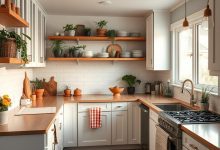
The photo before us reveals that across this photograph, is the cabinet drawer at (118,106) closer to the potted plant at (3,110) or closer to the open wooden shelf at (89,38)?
the open wooden shelf at (89,38)

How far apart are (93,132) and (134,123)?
697 millimetres

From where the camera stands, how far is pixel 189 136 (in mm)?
2121

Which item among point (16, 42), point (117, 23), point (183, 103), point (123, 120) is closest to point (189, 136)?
point (183, 103)

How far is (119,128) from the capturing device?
4066 mm

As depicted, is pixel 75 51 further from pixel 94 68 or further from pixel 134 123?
pixel 134 123

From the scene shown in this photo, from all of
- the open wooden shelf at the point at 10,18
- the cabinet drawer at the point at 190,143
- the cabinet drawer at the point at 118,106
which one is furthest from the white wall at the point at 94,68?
the cabinet drawer at the point at 190,143

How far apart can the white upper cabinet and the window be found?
0.77m

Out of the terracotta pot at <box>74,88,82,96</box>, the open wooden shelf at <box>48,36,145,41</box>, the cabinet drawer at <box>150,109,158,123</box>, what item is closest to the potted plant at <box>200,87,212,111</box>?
the cabinet drawer at <box>150,109,158,123</box>

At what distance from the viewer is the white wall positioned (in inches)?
181

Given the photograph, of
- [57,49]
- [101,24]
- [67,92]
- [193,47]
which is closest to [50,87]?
[67,92]

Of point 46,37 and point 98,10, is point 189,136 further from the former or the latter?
point 46,37

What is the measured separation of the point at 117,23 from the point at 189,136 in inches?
121

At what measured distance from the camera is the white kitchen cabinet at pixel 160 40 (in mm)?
4160

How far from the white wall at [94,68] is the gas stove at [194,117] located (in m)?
2.09
